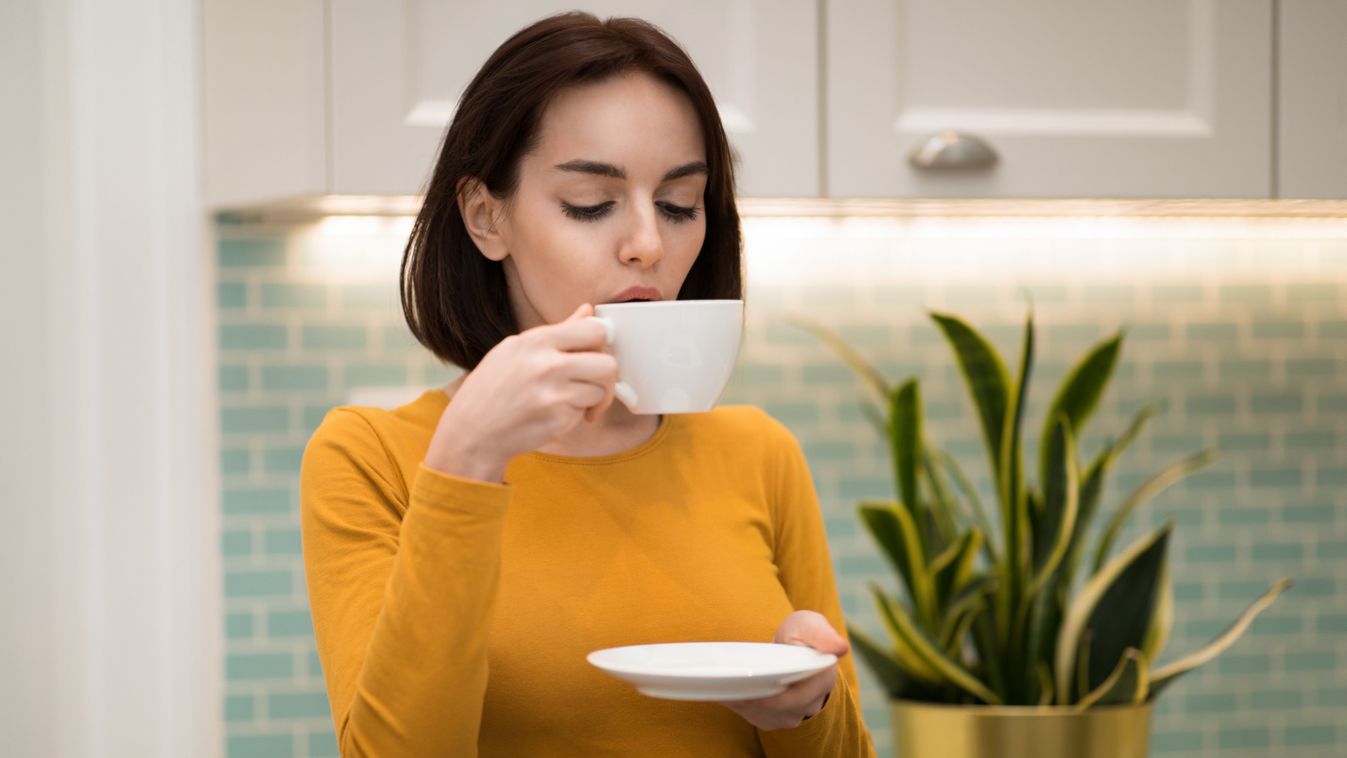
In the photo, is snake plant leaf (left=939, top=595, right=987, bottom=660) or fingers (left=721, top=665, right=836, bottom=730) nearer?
fingers (left=721, top=665, right=836, bottom=730)

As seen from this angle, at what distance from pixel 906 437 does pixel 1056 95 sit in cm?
46

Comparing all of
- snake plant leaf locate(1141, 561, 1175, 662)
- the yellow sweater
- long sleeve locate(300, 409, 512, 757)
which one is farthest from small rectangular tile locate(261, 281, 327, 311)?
snake plant leaf locate(1141, 561, 1175, 662)

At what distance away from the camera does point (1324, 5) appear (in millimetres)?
1793

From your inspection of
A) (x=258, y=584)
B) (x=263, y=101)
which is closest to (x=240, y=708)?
(x=258, y=584)

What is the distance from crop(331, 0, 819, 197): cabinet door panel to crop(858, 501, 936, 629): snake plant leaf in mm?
415

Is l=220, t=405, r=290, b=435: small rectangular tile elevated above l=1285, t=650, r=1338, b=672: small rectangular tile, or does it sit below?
above

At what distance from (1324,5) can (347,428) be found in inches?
54.8

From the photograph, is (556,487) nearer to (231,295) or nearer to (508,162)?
(508,162)

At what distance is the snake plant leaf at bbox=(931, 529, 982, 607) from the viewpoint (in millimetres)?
1774

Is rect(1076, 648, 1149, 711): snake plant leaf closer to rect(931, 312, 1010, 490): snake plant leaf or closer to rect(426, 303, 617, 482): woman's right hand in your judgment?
rect(931, 312, 1010, 490): snake plant leaf

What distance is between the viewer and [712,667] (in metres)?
0.95

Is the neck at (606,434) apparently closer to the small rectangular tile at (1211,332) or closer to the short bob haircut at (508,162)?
the short bob haircut at (508,162)

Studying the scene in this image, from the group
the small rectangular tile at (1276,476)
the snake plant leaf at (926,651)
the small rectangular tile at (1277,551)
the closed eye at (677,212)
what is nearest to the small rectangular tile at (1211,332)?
the small rectangular tile at (1276,476)

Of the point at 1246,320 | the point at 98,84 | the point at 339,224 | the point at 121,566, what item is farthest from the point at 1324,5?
the point at 121,566
